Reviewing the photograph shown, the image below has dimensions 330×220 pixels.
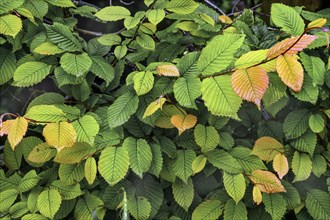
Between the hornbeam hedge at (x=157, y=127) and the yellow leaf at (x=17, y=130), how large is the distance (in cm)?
6

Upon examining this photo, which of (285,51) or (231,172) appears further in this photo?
(231,172)

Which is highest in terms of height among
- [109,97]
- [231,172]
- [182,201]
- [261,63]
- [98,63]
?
[261,63]

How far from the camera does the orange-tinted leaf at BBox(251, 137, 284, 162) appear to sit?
67.5 inches

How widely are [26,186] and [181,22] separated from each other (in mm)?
900

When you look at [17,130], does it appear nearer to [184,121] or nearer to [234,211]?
[184,121]

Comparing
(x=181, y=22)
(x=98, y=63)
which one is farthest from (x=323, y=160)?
(x=98, y=63)

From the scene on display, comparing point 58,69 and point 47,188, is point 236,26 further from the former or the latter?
point 47,188

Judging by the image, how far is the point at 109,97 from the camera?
1768 mm

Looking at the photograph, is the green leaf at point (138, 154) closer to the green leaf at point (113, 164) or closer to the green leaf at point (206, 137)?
the green leaf at point (113, 164)

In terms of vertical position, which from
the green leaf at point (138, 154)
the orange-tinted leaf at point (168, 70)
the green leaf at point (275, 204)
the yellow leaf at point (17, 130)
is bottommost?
the green leaf at point (275, 204)

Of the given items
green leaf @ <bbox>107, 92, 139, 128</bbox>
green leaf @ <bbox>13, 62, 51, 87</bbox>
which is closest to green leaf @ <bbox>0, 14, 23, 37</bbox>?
green leaf @ <bbox>13, 62, 51, 87</bbox>

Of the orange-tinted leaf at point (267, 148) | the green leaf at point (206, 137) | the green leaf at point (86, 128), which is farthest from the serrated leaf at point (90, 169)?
the orange-tinted leaf at point (267, 148)

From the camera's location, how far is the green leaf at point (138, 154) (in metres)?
1.54

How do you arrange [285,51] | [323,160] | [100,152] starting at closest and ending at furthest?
1. [285,51]
2. [100,152]
3. [323,160]
